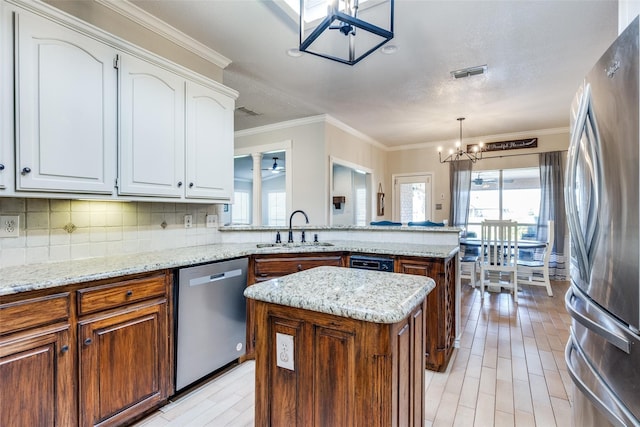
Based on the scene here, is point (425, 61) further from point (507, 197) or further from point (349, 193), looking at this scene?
point (349, 193)

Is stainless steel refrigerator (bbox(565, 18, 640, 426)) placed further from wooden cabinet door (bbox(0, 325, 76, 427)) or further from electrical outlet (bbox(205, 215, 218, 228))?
electrical outlet (bbox(205, 215, 218, 228))

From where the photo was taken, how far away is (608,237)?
40.9 inches

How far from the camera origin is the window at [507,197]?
18.4ft

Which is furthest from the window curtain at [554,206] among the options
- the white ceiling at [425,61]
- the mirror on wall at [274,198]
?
the mirror on wall at [274,198]

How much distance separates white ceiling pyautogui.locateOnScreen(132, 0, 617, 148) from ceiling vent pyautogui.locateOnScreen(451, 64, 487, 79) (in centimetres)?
8

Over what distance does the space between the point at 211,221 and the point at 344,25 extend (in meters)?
2.07

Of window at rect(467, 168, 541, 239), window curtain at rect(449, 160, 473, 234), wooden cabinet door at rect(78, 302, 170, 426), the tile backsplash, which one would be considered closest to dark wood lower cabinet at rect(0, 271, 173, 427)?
wooden cabinet door at rect(78, 302, 170, 426)

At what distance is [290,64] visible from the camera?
299 centimetres

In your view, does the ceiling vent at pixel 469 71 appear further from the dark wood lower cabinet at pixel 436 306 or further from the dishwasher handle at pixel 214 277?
the dishwasher handle at pixel 214 277

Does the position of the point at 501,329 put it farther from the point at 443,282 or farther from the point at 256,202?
the point at 256,202

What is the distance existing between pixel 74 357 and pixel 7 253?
2.49 ft

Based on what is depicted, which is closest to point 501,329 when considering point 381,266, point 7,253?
point 381,266

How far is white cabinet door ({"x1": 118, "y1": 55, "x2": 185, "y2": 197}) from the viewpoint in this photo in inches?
76.5

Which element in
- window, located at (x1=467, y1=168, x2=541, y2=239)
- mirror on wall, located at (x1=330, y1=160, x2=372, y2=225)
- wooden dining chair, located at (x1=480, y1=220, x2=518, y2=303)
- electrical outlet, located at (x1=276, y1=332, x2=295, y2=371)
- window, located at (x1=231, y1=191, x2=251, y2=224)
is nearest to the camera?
electrical outlet, located at (x1=276, y1=332, x2=295, y2=371)
